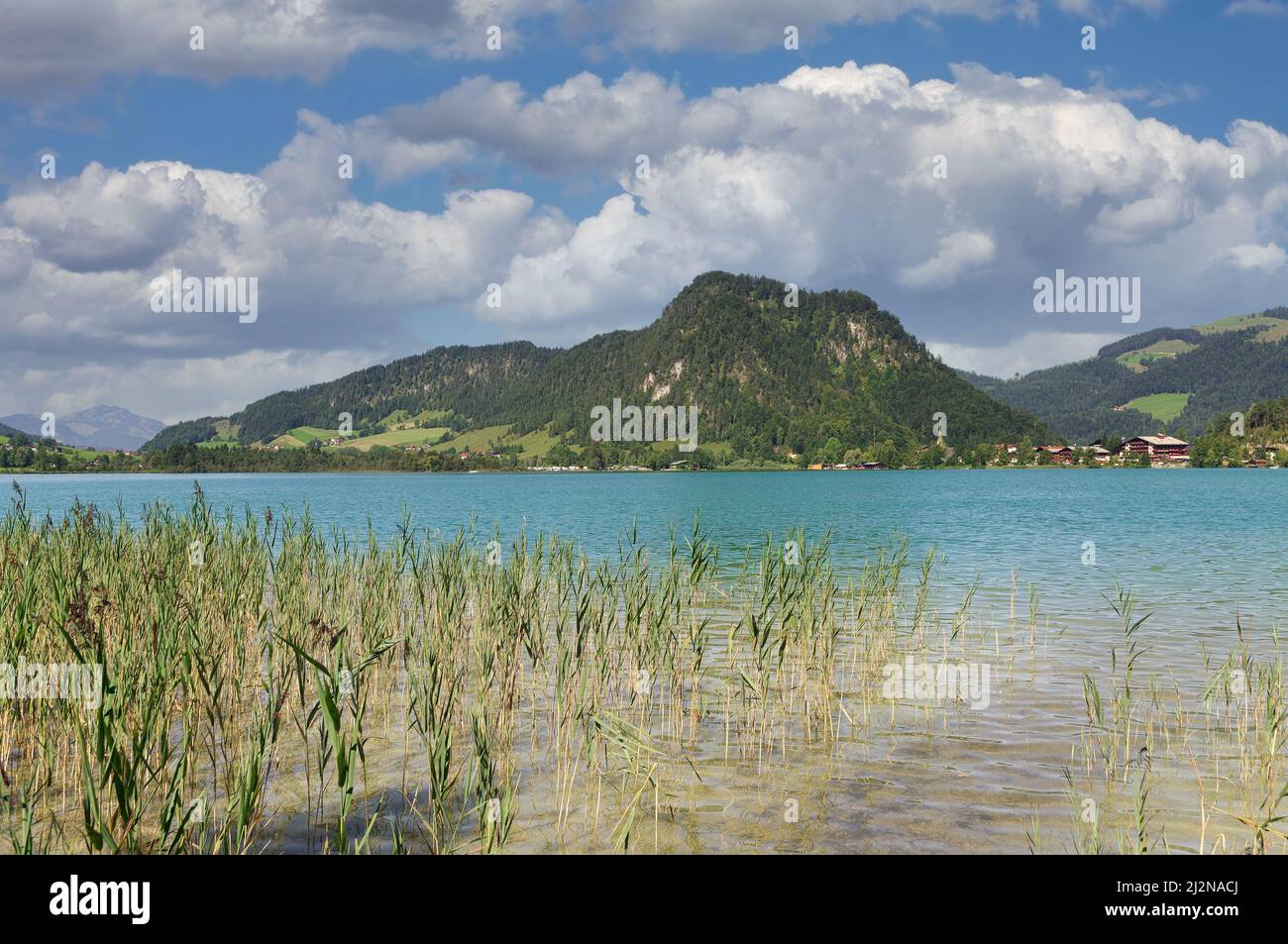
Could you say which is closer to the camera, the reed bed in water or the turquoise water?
the reed bed in water

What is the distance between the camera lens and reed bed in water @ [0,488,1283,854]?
716 cm

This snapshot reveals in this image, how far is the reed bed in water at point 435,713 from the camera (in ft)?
23.5

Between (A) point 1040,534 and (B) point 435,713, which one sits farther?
(A) point 1040,534

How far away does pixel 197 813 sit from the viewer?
21.1ft

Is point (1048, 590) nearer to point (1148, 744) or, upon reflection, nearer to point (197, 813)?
point (1148, 744)

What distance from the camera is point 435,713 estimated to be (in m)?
8.66

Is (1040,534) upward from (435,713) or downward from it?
downward

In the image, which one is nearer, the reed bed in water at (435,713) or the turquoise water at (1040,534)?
the reed bed in water at (435,713)

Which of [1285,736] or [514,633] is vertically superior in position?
[514,633]
